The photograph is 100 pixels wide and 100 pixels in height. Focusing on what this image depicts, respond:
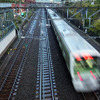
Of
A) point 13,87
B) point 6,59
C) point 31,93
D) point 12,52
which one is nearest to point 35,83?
point 31,93

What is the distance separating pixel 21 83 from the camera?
9914 mm

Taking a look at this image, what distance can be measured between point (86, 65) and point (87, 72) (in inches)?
18.1

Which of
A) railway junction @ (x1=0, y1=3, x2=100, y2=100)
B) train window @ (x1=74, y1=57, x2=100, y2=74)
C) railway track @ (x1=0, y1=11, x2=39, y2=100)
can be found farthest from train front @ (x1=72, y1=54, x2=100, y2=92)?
railway track @ (x1=0, y1=11, x2=39, y2=100)

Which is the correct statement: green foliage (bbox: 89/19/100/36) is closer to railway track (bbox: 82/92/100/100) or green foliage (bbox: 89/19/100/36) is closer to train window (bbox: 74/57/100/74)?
train window (bbox: 74/57/100/74)

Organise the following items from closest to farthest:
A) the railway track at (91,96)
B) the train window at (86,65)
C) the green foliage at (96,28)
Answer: the train window at (86,65) → the railway track at (91,96) → the green foliage at (96,28)

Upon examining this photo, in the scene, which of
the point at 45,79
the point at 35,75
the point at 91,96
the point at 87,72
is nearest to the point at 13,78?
the point at 35,75

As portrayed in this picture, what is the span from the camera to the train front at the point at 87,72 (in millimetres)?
7457

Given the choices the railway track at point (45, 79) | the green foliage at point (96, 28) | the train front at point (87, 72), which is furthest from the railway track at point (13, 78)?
the green foliage at point (96, 28)

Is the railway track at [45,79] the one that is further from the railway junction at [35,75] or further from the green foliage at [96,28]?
the green foliage at [96,28]

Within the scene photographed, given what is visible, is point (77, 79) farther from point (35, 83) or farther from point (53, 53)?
point (53, 53)

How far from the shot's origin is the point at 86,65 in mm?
7668

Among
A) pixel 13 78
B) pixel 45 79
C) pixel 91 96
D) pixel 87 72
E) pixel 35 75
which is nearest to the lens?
pixel 87 72

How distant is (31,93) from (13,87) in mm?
1640

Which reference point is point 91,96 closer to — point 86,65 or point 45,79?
point 86,65
